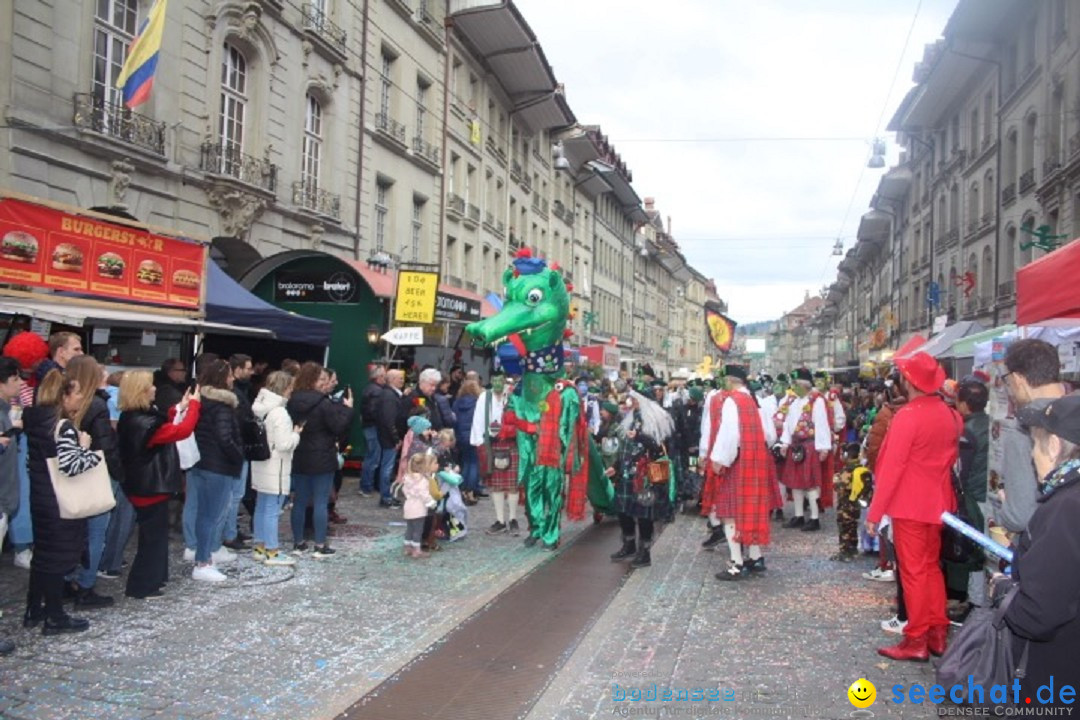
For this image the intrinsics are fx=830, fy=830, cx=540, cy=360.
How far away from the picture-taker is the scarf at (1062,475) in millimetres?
2490

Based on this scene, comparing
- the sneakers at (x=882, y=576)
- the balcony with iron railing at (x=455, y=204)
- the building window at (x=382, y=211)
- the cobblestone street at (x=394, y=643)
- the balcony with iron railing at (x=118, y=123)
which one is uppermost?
the balcony with iron railing at (x=455, y=204)

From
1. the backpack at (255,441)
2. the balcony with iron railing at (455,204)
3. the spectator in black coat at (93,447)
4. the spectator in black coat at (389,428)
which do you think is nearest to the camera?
the spectator in black coat at (93,447)

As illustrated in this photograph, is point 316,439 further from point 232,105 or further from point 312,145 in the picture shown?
point 312,145

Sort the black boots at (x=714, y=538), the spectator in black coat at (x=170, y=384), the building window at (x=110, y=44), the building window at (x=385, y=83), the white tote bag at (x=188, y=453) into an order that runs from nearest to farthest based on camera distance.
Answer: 1. the white tote bag at (x=188, y=453)
2. the spectator in black coat at (x=170, y=384)
3. the black boots at (x=714, y=538)
4. the building window at (x=110, y=44)
5. the building window at (x=385, y=83)

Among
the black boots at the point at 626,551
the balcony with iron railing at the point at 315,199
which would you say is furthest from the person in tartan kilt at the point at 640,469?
the balcony with iron railing at the point at 315,199

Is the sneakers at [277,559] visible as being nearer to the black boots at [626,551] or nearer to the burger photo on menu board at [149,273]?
the black boots at [626,551]

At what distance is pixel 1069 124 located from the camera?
19594 mm

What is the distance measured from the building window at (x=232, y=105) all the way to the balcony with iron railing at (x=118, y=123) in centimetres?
166

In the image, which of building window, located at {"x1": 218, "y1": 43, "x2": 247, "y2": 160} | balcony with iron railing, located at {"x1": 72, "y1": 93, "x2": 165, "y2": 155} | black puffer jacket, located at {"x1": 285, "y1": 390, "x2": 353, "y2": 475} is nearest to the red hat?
black puffer jacket, located at {"x1": 285, "y1": 390, "x2": 353, "y2": 475}

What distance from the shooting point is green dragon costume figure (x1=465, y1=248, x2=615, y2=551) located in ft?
27.5

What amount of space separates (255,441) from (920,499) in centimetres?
527

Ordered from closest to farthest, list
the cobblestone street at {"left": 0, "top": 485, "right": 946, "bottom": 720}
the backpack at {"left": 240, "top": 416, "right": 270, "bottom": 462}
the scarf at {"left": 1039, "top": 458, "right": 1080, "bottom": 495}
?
1. the scarf at {"left": 1039, "top": 458, "right": 1080, "bottom": 495}
2. the cobblestone street at {"left": 0, "top": 485, "right": 946, "bottom": 720}
3. the backpack at {"left": 240, "top": 416, "right": 270, "bottom": 462}

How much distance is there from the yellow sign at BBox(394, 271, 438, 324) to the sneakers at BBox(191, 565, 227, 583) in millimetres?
7074

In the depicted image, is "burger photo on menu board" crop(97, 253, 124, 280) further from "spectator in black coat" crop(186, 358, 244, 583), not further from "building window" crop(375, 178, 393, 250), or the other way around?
"building window" crop(375, 178, 393, 250)
